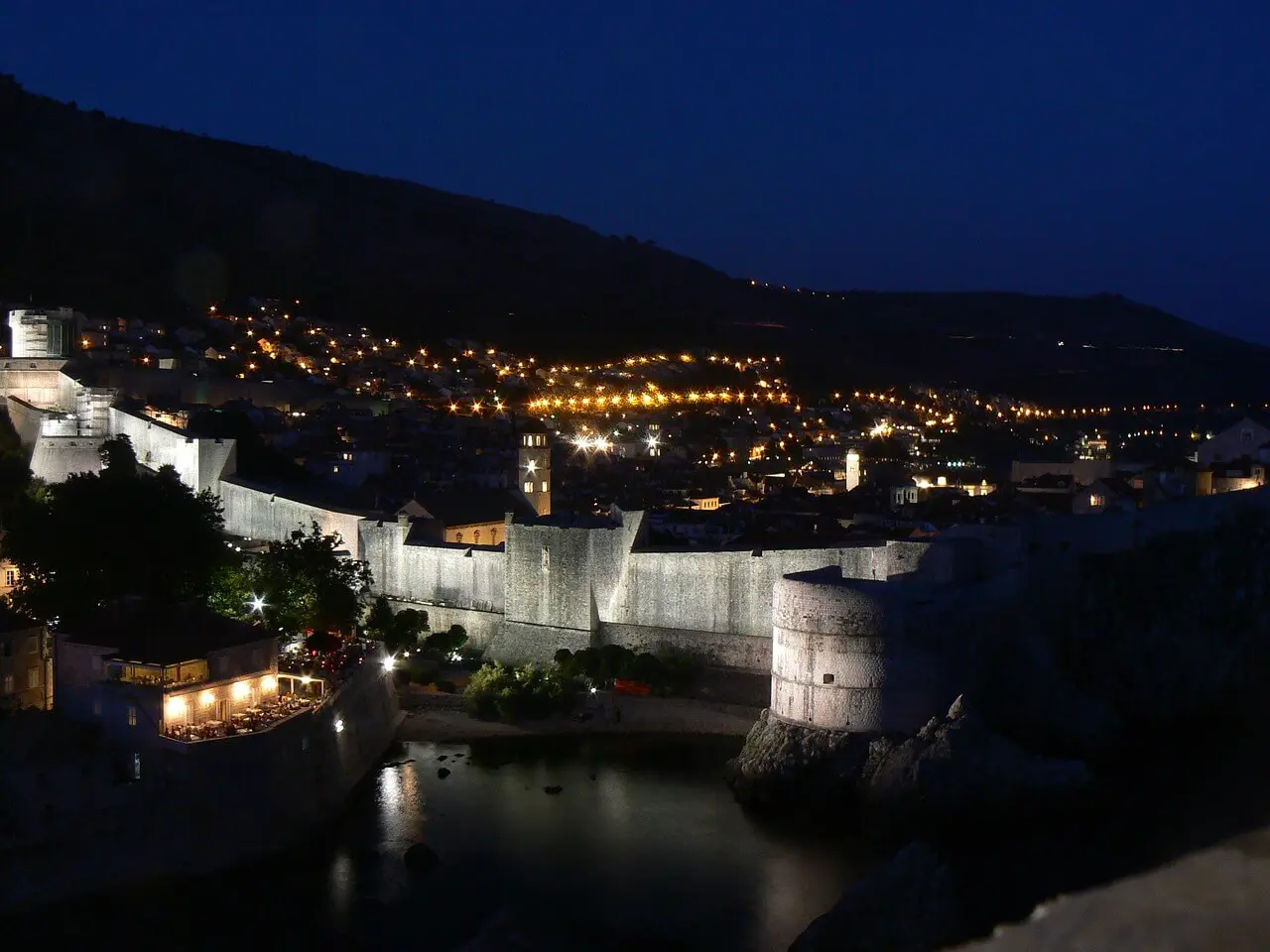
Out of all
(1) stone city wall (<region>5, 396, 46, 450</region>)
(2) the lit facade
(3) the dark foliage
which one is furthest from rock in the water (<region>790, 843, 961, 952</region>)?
(1) stone city wall (<region>5, 396, 46, 450</region>)

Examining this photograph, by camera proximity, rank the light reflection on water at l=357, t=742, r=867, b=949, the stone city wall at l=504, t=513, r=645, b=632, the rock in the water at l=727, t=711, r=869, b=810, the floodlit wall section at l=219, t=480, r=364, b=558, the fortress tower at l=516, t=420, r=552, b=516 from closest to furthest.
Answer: the light reflection on water at l=357, t=742, r=867, b=949
the rock in the water at l=727, t=711, r=869, b=810
the stone city wall at l=504, t=513, r=645, b=632
the floodlit wall section at l=219, t=480, r=364, b=558
the fortress tower at l=516, t=420, r=552, b=516

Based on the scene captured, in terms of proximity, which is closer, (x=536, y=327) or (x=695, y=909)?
(x=695, y=909)

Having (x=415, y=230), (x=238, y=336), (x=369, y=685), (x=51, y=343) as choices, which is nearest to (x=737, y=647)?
(x=369, y=685)

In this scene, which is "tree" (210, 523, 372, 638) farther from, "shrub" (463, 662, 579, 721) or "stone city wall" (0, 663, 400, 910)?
"stone city wall" (0, 663, 400, 910)

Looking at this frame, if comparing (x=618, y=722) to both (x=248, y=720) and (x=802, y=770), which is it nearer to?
(x=802, y=770)

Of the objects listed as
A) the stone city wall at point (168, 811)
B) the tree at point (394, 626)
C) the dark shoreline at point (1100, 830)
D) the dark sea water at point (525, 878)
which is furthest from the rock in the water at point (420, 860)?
the tree at point (394, 626)

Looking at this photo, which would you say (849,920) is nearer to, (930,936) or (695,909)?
(930,936)
